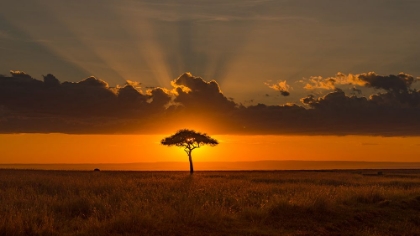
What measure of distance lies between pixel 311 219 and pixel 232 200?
5.77m

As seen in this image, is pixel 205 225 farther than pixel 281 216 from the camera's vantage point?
No

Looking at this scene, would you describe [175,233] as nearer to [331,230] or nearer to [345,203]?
[331,230]

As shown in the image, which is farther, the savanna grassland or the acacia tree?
the acacia tree

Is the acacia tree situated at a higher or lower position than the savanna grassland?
higher

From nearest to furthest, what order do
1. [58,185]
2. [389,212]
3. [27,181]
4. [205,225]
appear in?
[205,225]
[389,212]
[58,185]
[27,181]

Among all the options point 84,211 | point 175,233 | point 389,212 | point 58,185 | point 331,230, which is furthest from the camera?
point 58,185

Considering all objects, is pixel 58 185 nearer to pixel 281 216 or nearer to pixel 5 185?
pixel 5 185

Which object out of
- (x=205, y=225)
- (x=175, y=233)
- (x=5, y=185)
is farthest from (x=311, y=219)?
(x=5, y=185)

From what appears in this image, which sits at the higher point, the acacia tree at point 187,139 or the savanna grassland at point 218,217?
the acacia tree at point 187,139

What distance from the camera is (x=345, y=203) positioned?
23750 mm

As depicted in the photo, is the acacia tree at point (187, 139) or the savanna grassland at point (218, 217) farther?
the acacia tree at point (187, 139)

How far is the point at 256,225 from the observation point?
17.4 m

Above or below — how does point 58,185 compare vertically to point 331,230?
above

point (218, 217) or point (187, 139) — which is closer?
point (218, 217)
